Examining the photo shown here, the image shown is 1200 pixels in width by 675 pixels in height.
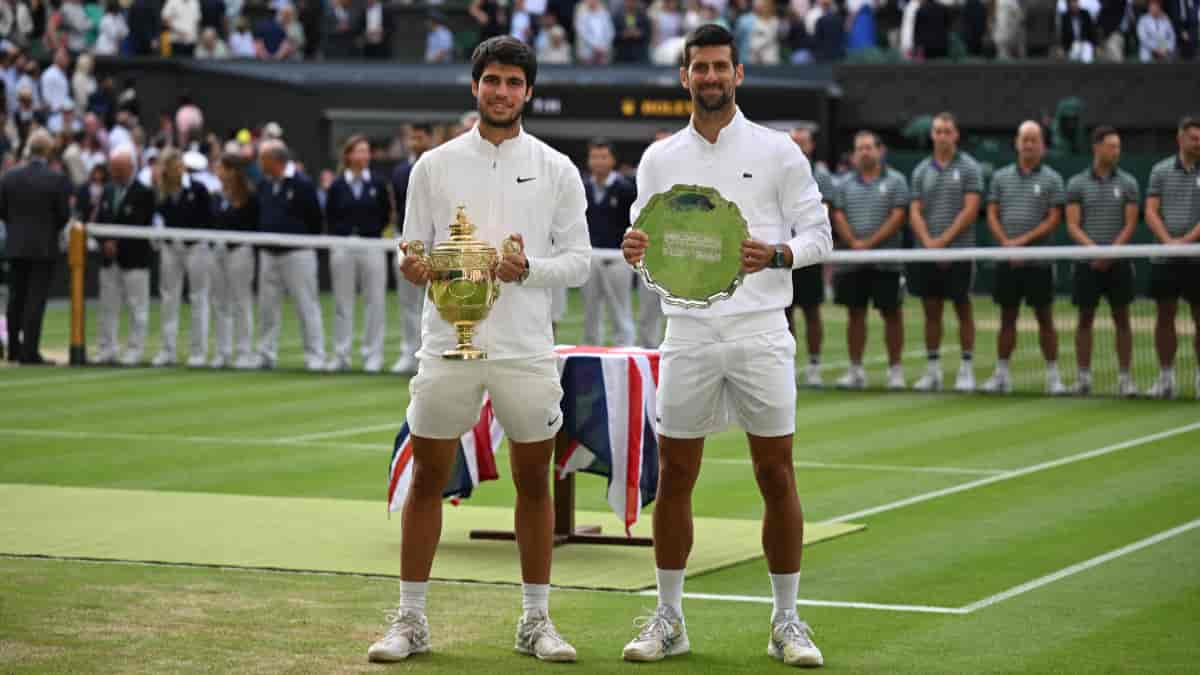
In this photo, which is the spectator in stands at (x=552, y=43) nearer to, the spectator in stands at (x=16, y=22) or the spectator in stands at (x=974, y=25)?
the spectator in stands at (x=974, y=25)

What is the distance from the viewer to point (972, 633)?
852 centimetres

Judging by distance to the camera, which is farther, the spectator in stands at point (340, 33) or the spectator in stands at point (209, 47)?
the spectator in stands at point (340, 33)

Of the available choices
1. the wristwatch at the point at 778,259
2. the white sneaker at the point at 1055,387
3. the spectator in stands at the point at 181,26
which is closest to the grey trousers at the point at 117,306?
the white sneaker at the point at 1055,387

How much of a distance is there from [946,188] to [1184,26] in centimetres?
808

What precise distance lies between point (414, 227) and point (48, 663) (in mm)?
2067

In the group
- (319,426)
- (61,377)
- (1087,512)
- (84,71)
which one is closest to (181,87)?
(84,71)

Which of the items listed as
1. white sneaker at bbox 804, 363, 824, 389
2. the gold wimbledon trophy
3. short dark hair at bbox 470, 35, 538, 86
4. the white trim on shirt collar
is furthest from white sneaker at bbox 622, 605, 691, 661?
white sneaker at bbox 804, 363, 824, 389

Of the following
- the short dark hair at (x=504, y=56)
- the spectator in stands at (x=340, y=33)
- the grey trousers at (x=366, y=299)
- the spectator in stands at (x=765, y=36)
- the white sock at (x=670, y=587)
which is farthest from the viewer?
the spectator in stands at (x=340, y=33)

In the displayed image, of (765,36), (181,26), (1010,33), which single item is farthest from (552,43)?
(1010,33)

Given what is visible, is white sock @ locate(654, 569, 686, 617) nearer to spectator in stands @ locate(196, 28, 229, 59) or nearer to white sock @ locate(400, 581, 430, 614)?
white sock @ locate(400, 581, 430, 614)

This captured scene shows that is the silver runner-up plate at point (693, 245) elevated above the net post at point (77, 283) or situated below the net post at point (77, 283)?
above

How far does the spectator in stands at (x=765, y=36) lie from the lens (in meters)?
34.6

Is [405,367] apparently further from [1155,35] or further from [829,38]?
[1155,35]

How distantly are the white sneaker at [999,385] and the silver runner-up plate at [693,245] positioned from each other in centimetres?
1169
